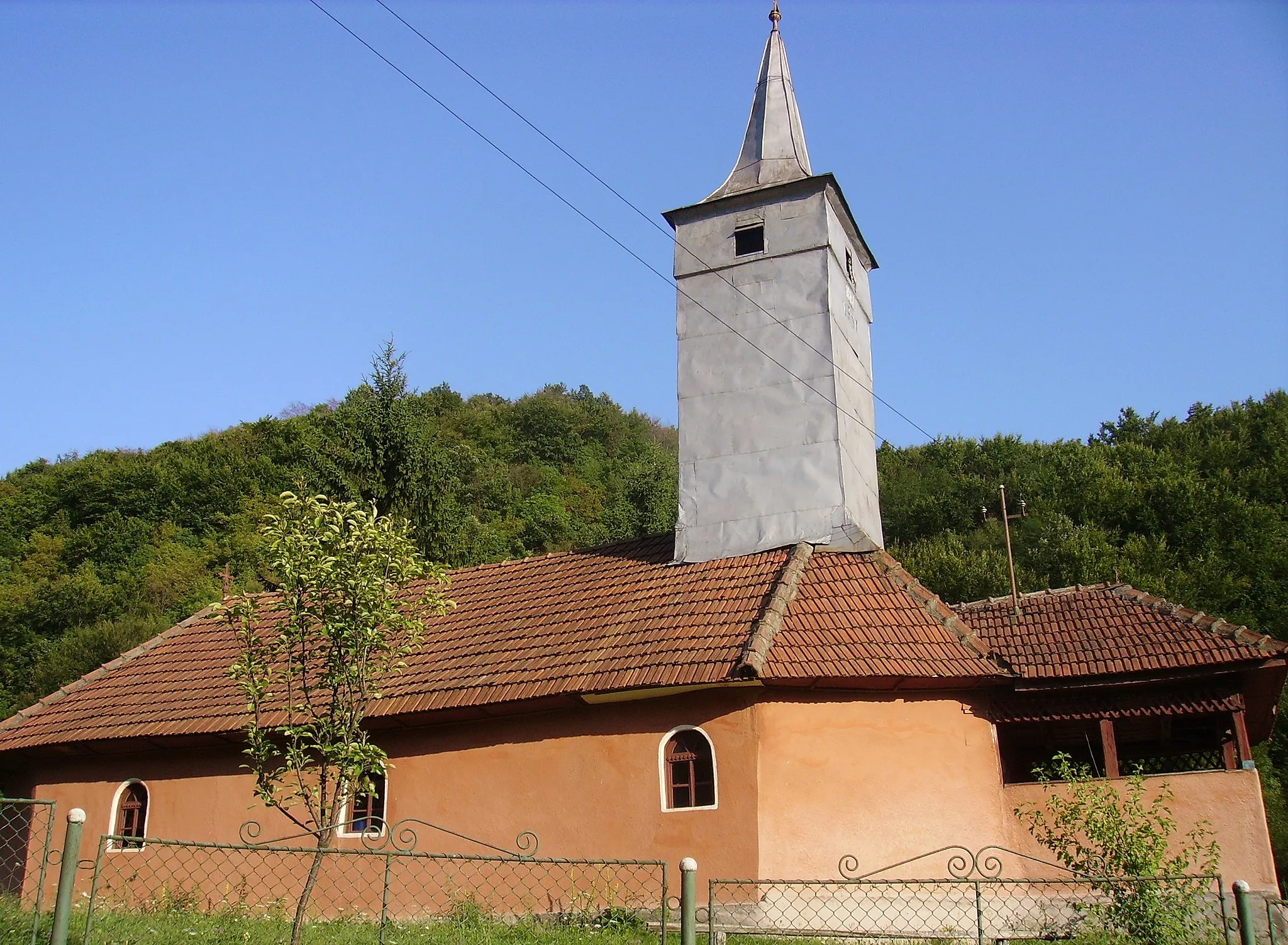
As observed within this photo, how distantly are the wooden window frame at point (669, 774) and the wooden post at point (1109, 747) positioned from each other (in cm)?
513

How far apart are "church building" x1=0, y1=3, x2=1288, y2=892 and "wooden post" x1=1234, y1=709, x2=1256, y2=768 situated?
10 cm

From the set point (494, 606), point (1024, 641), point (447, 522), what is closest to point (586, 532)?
point (447, 522)

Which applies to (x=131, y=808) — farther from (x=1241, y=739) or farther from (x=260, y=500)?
(x=260, y=500)

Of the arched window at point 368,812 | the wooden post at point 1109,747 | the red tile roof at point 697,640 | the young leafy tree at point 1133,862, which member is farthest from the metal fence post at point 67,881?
the wooden post at point 1109,747

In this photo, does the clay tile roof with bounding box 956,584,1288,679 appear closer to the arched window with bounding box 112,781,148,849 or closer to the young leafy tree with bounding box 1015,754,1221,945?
the young leafy tree with bounding box 1015,754,1221,945

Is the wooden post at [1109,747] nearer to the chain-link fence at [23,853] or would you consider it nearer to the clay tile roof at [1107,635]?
the clay tile roof at [1107,635]

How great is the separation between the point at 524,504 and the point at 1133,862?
128 ft

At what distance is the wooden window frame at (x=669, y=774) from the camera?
42.1 ft

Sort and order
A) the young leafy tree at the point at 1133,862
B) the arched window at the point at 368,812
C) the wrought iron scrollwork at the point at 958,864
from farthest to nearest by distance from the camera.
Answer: the arched window at the point at 368,812, the wrought iron scrollwork at the point at 958,864, the young leafy tree at the point at 1133,862

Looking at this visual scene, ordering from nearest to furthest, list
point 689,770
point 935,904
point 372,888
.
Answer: point 935,904 < point 689,770 < point 372,888

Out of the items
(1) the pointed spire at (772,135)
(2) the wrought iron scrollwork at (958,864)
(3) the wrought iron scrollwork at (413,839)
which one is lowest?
(2) the wrought iron scrollwork at (958,864)

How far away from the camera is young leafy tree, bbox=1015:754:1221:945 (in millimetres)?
8953

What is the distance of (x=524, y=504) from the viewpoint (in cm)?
4781

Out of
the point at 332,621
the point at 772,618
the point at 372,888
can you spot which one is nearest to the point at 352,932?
the point at 332,621
